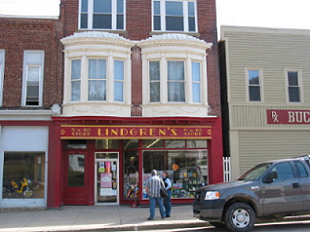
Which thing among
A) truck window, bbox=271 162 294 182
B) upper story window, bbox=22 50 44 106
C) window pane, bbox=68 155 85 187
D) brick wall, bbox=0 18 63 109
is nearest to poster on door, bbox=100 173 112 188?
window pane, bbox=68 155 85 187

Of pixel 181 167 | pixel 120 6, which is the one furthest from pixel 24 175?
pixel 120 6

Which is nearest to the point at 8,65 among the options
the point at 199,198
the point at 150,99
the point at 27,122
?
the point at 27,122

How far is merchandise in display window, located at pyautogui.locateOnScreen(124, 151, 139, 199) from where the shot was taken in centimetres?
1542

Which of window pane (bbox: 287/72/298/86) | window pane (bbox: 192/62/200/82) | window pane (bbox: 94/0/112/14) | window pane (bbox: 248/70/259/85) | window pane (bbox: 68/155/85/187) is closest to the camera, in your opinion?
window pane (bbox: 68/155/85/187)

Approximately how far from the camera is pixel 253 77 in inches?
645

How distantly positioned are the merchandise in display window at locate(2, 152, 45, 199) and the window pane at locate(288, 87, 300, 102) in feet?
37.5

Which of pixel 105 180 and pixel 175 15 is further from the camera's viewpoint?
pixel 175 15

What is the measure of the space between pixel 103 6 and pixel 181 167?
7986mm

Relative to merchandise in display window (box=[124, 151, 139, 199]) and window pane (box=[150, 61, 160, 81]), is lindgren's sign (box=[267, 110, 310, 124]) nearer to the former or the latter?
window pane (box=[150, 61, 160, 81])

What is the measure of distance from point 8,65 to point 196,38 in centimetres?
823

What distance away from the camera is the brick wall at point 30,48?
48.8 feet

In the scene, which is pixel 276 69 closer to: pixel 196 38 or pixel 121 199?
pixel 196 38

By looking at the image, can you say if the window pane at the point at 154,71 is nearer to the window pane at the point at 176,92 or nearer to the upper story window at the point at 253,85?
the window pane at the point at 176,92

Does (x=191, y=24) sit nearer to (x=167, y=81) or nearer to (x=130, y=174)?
(x=167, y=81)
